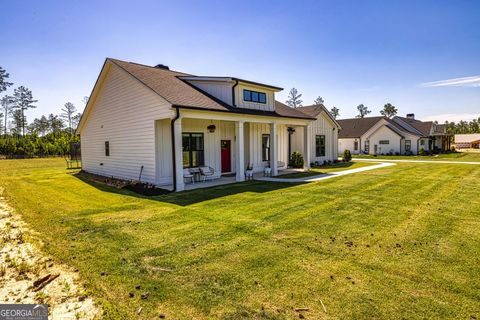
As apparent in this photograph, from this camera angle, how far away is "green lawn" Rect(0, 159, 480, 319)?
319 centimetres

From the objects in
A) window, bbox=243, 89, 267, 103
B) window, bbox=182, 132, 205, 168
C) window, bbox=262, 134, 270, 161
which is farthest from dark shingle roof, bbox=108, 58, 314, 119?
window, bbox=262, 134, 270, 161

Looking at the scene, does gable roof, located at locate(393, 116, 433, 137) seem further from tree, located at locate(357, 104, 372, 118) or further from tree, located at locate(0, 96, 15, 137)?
tree, located at locate(0, 96, 15, 137)

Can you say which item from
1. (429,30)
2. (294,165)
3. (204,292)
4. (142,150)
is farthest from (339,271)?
(429,30)

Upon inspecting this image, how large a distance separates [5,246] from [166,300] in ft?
13.4

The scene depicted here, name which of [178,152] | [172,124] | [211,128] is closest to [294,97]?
[211,128]

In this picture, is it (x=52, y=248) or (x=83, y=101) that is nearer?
(x=52, y=248)

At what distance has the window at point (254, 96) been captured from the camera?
1451 centimetres

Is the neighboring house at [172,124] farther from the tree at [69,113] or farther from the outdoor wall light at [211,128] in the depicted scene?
the tree at [69,113]

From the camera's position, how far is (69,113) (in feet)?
221

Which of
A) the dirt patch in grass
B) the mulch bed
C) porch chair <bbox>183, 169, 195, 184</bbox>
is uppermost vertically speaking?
porch chair <bbox>183, 169, 195, 184</bbox>

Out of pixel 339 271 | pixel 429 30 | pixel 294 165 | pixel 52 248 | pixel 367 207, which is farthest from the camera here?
pixel 294 165

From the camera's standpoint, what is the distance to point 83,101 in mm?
56844

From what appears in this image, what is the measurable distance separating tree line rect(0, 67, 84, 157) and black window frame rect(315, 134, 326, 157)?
27508mm

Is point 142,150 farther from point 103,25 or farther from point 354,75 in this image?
point 354,75
